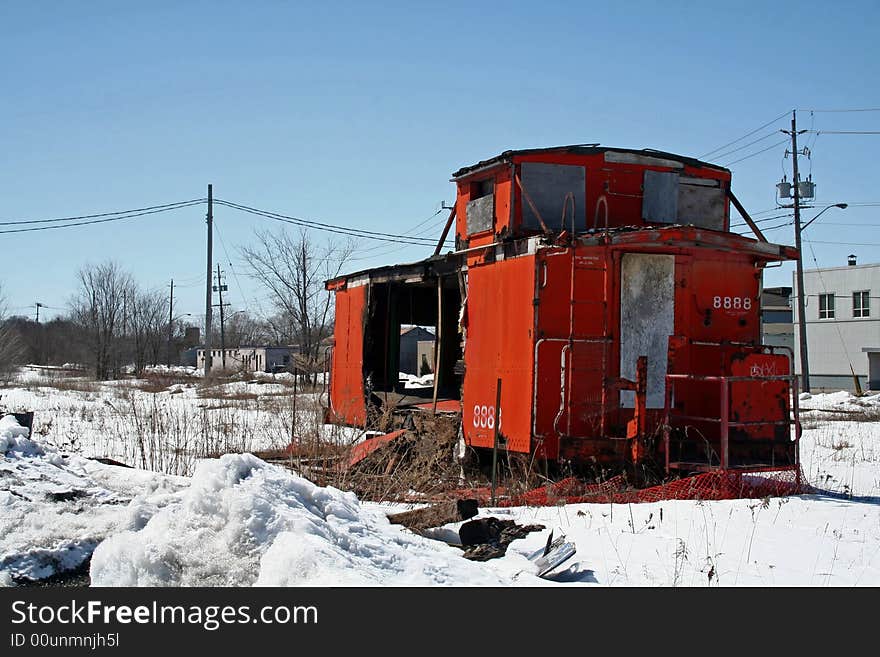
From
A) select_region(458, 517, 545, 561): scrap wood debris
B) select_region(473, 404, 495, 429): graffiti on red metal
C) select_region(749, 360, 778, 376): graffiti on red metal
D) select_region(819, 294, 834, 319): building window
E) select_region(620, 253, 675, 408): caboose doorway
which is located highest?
select_region(819, 294, 834, 319): building window

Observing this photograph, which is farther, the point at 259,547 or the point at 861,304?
the point at 861,304

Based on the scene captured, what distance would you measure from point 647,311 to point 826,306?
4483 centimetres

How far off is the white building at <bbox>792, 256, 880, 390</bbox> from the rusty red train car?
38.5 meters

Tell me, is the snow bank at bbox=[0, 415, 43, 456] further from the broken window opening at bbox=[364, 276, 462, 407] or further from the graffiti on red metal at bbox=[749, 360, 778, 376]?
the graffiti on red metal at bbox=[749, 360, 778, 376]

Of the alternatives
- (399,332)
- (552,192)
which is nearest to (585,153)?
(552,192)

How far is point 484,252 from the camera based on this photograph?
13.7 metres

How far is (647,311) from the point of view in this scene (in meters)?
11.9

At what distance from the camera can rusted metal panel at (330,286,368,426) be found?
18.1 metres

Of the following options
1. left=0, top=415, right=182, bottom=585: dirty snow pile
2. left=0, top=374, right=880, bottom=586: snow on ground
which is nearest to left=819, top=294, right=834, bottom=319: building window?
left=0, top=374, right=880, bottom=586: snow on ground

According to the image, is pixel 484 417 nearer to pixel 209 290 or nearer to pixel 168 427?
pixel 168 427
